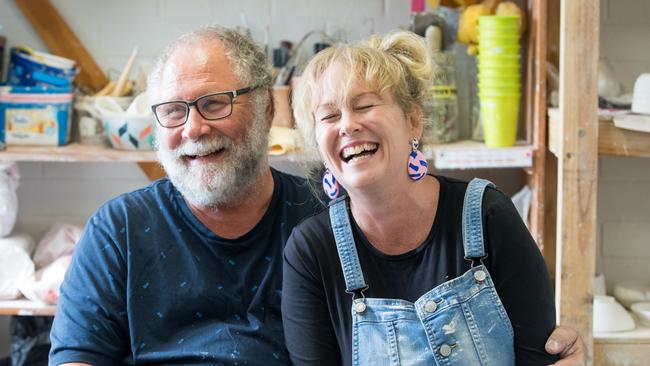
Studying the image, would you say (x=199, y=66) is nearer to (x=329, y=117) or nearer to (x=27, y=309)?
(x=329, y=117)

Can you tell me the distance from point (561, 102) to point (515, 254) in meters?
0.72

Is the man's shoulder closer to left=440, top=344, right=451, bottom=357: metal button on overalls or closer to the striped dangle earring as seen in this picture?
the striped dangle earring

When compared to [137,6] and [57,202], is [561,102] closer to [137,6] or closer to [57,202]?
[137,6]

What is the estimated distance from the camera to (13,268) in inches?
99.0

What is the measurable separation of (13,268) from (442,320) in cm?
154

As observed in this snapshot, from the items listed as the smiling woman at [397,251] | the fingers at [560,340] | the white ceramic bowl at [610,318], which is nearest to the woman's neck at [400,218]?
Answer: the smiling woman at [397,251]

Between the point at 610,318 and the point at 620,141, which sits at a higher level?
the point at 620,141

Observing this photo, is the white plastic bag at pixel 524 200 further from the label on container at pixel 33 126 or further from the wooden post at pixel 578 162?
the label on container at pixel 33 126

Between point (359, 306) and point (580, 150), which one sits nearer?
point (359, 306)

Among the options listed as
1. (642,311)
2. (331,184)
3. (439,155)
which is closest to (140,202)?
(331,184)

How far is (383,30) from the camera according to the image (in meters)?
2.72

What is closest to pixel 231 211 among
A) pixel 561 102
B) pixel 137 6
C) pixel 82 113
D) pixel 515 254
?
pixel 515 254

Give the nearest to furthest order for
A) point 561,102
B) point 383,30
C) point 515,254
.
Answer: point 515,254 < point 561,102 < point 383,30

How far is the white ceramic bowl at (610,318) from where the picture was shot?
2.33m
